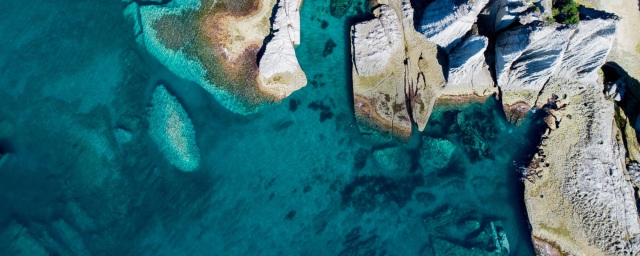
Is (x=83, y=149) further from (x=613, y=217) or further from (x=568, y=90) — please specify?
(x=613, y=217)

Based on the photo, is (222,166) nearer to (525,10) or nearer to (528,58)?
(528,58)

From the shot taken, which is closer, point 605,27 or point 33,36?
point 605,27

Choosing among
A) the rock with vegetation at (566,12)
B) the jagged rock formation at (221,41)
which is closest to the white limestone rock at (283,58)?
the jagged rock formation at (221,41)

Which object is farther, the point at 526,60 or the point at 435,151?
the point at 435,151

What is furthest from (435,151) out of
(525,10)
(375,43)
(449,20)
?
(525,10)

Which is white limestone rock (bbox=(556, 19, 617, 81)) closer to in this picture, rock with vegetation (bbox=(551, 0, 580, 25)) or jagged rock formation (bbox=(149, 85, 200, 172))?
rock with vegetation (bbox=(551, 0, 580, 25))

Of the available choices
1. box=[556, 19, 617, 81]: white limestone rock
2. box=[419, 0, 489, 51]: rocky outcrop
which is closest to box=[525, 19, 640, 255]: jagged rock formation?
box=[556, 19, 617, 81]: white limestone rock

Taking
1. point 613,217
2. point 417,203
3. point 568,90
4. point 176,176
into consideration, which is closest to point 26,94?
point 176,176
